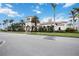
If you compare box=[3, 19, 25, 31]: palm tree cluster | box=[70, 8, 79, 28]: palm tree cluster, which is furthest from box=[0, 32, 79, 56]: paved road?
box=[70, 8, 79, 28]: palm tree cluster

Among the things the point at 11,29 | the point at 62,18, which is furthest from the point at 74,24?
the point at 11,29

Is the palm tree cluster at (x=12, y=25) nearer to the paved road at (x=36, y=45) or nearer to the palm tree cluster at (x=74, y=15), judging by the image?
the paved road at (x=36, y=45)

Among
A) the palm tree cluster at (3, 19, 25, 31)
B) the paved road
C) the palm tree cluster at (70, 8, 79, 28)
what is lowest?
the paved road

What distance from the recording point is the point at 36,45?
315 cm

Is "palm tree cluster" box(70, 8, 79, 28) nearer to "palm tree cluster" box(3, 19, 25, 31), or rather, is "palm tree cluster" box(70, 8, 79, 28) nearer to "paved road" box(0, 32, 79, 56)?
"paved road" box(0, 32, 79, 56)

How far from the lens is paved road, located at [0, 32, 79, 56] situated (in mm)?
3071


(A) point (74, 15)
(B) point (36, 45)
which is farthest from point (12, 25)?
(A) point (74, 15)

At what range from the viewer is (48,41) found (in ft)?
10.6

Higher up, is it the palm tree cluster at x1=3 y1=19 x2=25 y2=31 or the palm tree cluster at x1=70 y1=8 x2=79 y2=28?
the palm tree cluster at x1=70 y1=8 x2=79 y2=28

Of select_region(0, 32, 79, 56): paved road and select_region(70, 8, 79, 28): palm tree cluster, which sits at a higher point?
select_region(70, 8, 79, 28): palm tree cluster

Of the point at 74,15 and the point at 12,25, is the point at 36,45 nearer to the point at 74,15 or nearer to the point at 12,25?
the point at 12,25

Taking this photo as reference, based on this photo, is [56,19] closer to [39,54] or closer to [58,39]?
[58,39]

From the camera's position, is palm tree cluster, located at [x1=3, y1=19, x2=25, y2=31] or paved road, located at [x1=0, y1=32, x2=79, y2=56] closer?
paved road, located at [x1=0, y1=32, x2=79, y2=56]

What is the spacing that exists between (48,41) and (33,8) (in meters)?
0.59
